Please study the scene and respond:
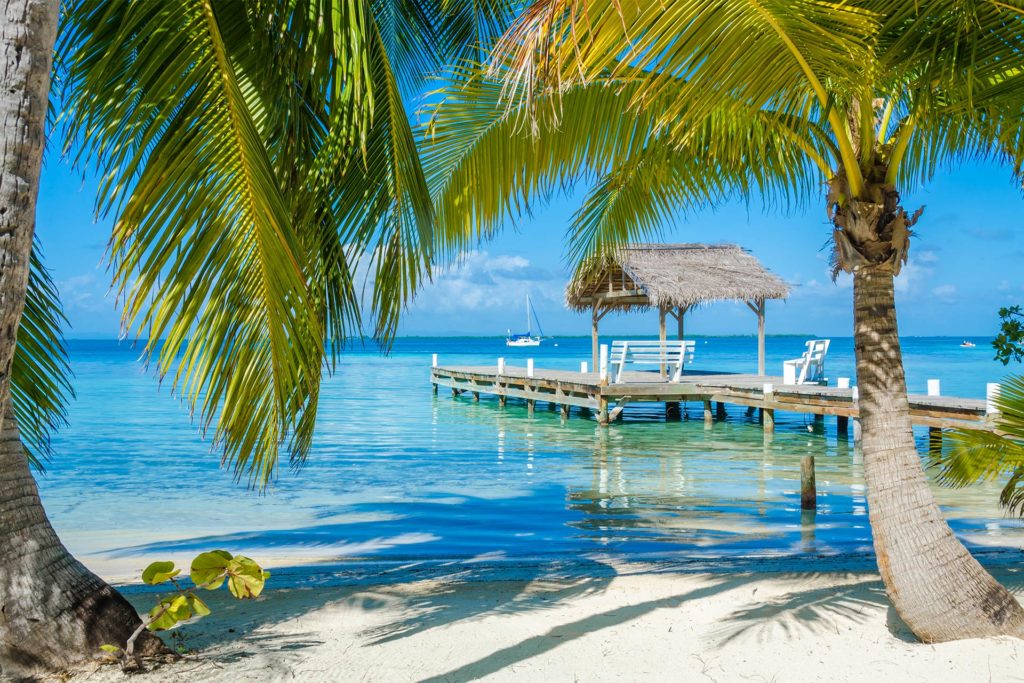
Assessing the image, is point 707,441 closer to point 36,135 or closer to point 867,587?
point 867,587

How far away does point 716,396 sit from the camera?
1948 cm

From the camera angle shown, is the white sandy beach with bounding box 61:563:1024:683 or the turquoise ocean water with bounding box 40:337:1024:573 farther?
the turquoise ocean water with bounding box 40:337:1024:573

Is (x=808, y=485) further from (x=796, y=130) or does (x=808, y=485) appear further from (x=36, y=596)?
(x=36, y=596)

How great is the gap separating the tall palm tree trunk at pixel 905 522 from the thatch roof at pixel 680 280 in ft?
51.9

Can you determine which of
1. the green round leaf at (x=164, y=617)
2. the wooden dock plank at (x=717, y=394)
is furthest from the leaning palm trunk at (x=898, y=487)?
the wooden dock plank at (x=717, y=394)

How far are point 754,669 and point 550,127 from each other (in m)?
2.77

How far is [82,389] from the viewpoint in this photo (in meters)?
35.6

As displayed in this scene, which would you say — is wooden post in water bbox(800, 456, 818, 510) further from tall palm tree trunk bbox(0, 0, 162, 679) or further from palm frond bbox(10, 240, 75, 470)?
palm frond bbox(10, 240, 75, 470)

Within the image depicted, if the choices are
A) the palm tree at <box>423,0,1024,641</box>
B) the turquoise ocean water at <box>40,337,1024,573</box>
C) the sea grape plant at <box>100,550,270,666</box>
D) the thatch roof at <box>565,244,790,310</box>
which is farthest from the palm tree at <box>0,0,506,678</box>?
the thatch roof at <box>565,244,790,310</box>

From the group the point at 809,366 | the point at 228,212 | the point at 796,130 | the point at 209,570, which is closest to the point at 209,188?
the point at 228,212

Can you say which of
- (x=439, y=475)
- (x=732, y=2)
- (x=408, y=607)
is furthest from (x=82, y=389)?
(x=732, y=2)

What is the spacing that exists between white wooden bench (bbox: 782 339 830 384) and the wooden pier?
382mm

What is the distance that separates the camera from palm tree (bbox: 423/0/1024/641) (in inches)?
117

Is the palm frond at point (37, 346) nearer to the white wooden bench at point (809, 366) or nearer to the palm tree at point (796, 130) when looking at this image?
the palm tree at point (796, 130)
